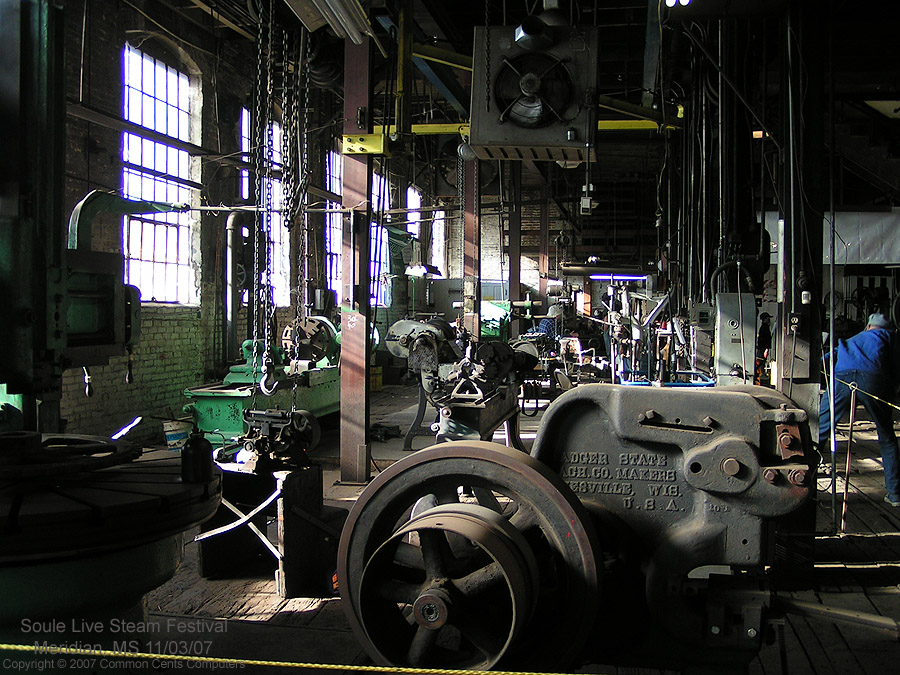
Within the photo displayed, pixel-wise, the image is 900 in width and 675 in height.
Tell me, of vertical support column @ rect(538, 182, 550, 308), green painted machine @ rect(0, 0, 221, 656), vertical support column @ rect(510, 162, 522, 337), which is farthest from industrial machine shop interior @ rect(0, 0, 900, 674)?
vertical support column @ rect(538, 182, 550, 308)

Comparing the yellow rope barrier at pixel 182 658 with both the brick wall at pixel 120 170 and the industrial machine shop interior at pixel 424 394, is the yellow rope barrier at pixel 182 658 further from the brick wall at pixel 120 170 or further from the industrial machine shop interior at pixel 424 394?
the brick wall at pixel 120 170

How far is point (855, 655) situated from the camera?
3018mm

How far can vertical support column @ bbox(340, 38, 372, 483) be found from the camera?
6102 millimetres

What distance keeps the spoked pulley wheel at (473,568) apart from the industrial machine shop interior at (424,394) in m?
0.01

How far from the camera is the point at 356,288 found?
6.13m

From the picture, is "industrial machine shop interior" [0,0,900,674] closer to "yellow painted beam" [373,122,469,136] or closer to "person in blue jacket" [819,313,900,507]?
"yellow painted beam" [373,122,469,136]

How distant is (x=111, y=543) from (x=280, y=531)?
1774mm

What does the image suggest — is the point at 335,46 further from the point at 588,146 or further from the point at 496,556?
the point at 496,556

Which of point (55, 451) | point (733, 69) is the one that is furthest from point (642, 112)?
point (55, 451)

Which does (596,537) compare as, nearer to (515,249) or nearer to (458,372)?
(458,372)

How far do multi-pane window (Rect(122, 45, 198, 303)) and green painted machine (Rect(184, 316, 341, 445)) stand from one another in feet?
6.12

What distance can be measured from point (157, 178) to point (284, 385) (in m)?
3.41

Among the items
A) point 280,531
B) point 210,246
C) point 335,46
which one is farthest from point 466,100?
point 280,531

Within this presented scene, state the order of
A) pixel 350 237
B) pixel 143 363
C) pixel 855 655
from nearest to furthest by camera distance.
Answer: pixel 855 655 → pixel 350 237 → pixel 143 363
